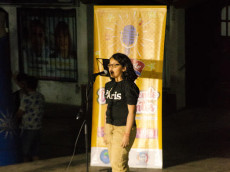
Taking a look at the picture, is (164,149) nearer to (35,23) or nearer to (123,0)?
(123,0)

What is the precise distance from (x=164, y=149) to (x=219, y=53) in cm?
432

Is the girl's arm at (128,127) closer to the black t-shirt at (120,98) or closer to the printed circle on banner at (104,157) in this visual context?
the black t-shirt at (120,98)

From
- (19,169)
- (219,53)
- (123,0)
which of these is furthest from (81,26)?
(19,169)

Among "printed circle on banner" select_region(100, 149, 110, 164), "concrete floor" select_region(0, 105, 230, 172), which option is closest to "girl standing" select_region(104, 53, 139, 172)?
"printed circle on banner" select_region(100, 149, 110, 164)

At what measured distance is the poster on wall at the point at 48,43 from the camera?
13.5m

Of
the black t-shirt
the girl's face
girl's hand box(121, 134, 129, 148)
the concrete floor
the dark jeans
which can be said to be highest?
the girl's face

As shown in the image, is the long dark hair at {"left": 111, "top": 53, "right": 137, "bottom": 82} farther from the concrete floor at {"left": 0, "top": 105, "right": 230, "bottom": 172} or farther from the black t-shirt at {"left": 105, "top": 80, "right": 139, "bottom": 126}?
the concrete floor at {"left": 0, "top": 105, "right": 230, "bottom": 172}

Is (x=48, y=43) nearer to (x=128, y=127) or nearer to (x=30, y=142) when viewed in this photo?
(x=30, y=142)

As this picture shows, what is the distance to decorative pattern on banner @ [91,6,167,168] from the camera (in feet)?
24.1

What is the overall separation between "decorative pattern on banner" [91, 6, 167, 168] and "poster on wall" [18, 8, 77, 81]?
596 centimetres

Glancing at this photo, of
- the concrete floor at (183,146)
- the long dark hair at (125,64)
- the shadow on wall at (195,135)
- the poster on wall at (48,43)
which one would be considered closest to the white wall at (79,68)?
the poster on wall at (48,43)

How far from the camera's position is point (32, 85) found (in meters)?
7.88

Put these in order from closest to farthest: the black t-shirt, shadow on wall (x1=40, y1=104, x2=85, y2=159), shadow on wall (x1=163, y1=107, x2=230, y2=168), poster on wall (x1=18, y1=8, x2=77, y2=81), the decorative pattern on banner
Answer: the black t-shirt → the decorative pattern on banner → shadow on wall (x1=163, y1=107, x2=230, y2=168) → shadow on wall (x1=40, y1=104, x2=85, y2=159) → poster on wall (x1=18, y1=8, x2=77, y2=81)

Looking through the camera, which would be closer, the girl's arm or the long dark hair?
the girl's arm
